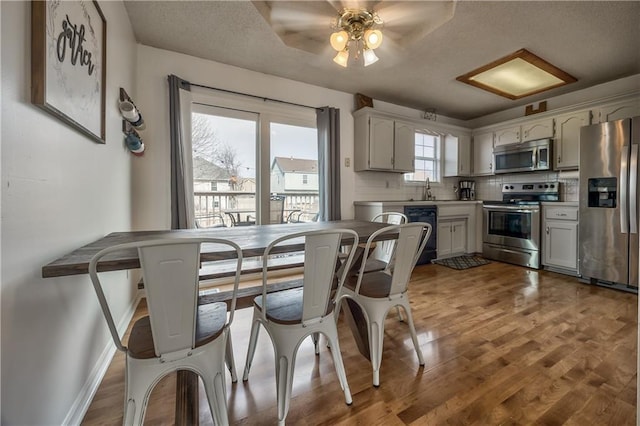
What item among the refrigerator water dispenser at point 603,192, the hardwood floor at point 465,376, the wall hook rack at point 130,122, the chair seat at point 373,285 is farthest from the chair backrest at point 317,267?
the refrigerator water dispenser at point 603,192

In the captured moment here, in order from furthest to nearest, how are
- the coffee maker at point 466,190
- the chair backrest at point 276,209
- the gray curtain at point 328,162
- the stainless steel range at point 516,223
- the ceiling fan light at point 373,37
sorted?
the coffee maker at point 466,190 → the stainless steel range at point 516,223 → the gray curtain at point 328,162 → the chair backrest at point 276,209 → the ceiling fan light at point 373,37

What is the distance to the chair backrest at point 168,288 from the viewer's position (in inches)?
35.3

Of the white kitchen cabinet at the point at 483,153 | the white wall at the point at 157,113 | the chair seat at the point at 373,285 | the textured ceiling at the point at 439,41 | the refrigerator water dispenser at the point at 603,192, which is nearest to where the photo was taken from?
the chair seat at the point at 373,285

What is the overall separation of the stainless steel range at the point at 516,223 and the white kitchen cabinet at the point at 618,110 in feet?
3.12

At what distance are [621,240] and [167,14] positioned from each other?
5.02 meters

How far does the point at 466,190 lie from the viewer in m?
5.05

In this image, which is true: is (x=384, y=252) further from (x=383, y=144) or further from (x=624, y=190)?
(x=624, y=190)

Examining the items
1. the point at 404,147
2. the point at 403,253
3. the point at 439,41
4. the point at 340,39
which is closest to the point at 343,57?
the point at 340,39

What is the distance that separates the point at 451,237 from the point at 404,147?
163 cm

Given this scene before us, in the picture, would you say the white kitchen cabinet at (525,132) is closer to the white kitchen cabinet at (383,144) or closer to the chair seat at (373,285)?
the white kitchen cabinet at (383,144)

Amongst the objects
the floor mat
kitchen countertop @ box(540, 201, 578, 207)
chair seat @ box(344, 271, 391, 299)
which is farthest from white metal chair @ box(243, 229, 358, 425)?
kitchen countertop @ box(540, 201, 578, 207)

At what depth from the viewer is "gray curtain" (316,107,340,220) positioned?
3639 millimetres

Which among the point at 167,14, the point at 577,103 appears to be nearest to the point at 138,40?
the point at 167,14

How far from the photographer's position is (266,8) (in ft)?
7.34
